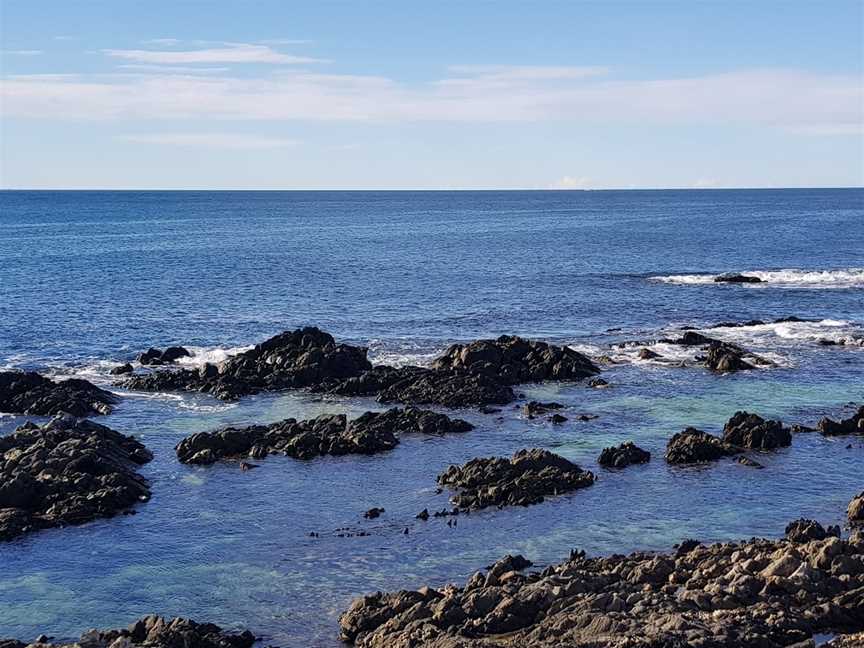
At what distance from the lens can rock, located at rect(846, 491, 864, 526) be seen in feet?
150

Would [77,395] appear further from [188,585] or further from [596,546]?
[596,546]

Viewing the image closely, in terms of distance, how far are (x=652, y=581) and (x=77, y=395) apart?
4426cm

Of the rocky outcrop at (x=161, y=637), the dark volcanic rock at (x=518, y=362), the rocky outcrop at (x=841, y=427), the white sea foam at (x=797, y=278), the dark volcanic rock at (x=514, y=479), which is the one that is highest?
the white sea foam at (x=797, y=278)

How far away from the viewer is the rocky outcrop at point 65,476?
48.3m

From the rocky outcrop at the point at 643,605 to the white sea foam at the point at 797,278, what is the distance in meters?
92.8

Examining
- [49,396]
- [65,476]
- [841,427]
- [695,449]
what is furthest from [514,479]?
[49,396]

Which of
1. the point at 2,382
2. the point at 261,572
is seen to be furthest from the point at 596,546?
the point at 2,382

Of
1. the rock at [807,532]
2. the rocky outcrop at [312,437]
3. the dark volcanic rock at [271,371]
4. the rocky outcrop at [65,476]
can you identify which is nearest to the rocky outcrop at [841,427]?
the rock at [807,532]

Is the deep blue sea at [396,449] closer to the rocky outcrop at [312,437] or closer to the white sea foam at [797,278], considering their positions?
the white sea foam at [797,278]

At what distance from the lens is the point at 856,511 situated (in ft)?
151

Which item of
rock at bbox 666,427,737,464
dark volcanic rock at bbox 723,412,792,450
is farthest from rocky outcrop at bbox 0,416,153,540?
dark volcanic rock at bbox 723,412,792,450

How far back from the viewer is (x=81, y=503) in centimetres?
4916

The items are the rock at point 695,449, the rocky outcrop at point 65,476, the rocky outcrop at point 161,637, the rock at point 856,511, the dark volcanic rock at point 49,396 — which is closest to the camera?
the rocky outcrop at point 161,637

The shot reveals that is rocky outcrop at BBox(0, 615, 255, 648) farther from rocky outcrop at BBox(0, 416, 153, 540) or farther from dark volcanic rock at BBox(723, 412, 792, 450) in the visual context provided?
dark volcanic rock at BBox(723, 412, 792, 450)
